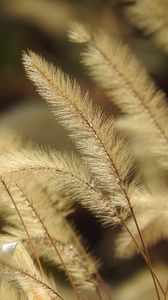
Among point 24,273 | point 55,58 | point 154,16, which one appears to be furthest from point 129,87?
point 55,58

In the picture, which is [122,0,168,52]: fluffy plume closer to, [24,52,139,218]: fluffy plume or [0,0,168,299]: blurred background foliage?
[24,52,139,218]: fluffy plume

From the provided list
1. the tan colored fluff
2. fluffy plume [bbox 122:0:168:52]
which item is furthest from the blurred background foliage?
the tan colored fluff

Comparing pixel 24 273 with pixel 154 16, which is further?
pixel 154 16

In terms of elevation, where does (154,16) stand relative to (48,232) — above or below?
above

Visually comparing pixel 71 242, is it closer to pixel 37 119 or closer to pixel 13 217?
pixel 13 217

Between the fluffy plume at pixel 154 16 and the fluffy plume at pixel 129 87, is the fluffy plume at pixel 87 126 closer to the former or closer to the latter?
the fluffy plume at pixel 129 87

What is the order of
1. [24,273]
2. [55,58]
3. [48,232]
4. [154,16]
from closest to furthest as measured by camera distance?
1. [24,273]
2. [48,232]
3. [154,16]
4. [55,58]

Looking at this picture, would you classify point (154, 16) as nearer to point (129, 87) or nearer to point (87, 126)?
point (129, 87)

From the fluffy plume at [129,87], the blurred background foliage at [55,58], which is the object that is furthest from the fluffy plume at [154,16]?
the blurred background foliage at [55,58]
